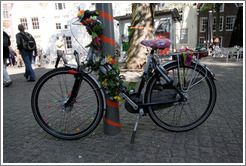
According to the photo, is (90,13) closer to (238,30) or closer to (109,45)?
(109,45)

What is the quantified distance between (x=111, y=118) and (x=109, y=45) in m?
0.98

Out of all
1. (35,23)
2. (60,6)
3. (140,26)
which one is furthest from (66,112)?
(35,23)

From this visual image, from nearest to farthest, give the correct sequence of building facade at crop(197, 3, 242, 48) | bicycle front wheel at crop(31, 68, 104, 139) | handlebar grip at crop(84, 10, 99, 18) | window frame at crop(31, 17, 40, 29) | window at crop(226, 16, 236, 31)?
handlebar grip at crop(84, 10, 99, 18) → bicycle front wheel at crop(31, 68, 104, 139) → window frame at crop(31, 17, 40, 29) → building facade at crop(197, 3, 242, 48) → window at crop(226, 16, 236, 31)

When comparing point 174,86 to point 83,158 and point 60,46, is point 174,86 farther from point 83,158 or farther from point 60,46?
point 60,46

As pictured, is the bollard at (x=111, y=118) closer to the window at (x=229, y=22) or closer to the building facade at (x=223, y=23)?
the building facade at (x=223, y=23)

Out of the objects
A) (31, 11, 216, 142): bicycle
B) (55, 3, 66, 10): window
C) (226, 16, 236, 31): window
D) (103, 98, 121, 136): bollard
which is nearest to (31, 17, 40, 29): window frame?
(55, 3, 66, 10): window

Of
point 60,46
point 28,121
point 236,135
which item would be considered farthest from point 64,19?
point 236,135

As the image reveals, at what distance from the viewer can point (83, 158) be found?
7.17ft

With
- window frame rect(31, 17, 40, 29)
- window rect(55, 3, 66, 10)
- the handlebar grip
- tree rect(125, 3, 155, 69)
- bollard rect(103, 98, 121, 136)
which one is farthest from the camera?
window frame rect(31, 17, 40, 29)

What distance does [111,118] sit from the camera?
266cm

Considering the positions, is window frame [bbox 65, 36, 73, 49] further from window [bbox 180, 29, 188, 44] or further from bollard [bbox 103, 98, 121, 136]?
bollard [bbox 103, 98, 121, 136]

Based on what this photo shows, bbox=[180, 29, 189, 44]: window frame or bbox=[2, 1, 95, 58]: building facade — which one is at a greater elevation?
bbox=[2, 1, 95, 58]: building facade

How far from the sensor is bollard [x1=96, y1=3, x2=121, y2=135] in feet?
8.00

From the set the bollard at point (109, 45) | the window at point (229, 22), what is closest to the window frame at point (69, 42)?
the window at point (229, 22)
